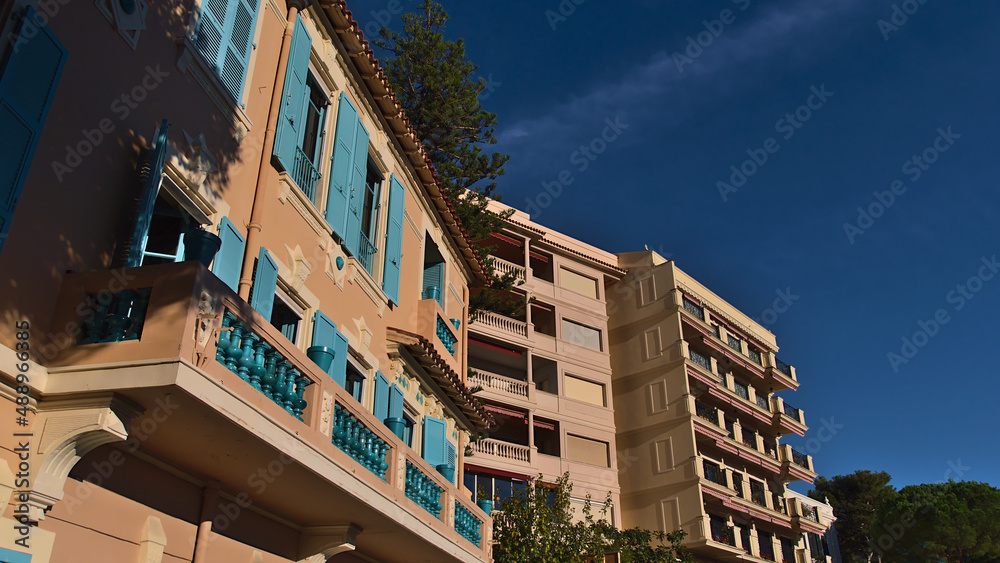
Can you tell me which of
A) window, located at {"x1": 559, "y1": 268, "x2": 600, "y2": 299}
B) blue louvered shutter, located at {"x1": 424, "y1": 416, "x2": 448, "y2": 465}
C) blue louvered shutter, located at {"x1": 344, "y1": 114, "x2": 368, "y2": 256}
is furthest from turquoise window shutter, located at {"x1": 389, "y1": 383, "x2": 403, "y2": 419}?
window, located at {"x1": 559, "y1": 268, "x2": 600, "y2": 299}

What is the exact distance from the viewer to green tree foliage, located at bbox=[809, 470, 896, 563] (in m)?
54.5

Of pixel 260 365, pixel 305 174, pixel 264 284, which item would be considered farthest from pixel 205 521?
pixel 305 174

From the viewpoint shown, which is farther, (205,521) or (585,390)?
(585,390)

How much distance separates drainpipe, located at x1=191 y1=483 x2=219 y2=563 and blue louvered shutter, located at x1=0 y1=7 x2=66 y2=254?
3.28 metres

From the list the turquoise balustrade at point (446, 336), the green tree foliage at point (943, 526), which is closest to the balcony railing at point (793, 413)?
the green tree foliage at point (943, 526)

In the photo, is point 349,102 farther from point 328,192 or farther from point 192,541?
point 192,541

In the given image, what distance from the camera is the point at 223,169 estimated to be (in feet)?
30.6

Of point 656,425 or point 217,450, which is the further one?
point 656,425

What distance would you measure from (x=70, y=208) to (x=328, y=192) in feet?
17.4

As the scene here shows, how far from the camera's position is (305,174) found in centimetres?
1159

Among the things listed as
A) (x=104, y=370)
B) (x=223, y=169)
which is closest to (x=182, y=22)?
(x=223, y=169)

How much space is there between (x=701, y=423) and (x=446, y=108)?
19.8 meters

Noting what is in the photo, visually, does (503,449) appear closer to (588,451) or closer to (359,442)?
(588,451)

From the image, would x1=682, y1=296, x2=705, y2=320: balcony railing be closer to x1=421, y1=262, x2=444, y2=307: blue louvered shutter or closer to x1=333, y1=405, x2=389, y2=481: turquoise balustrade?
x1=421, y1=262, x2=444, y2=307: blue louvered shutter
